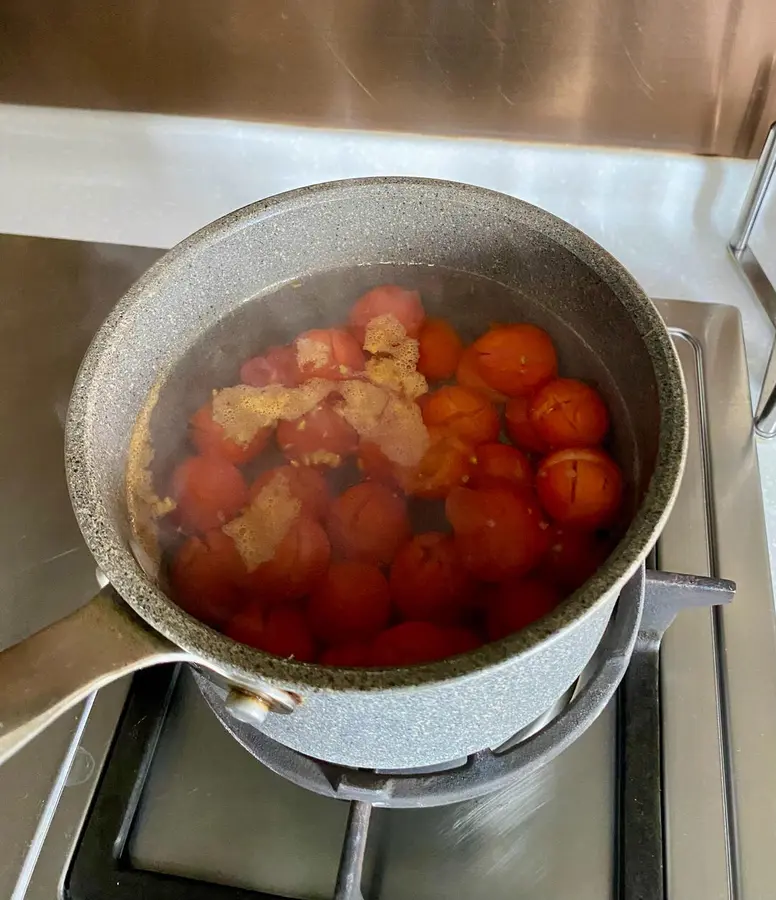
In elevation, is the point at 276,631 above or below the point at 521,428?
below

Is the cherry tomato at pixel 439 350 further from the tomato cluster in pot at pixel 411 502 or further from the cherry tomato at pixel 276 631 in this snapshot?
the cherry tomato at pixel 276 631

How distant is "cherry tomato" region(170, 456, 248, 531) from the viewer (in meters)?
0.54

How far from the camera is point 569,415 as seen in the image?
549 mm

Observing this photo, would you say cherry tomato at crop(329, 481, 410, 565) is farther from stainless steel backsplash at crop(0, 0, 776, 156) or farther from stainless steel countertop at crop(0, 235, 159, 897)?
stainless steel backsplash at crop(0, 0, 776, 156)

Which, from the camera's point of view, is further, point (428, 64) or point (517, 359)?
point (428, 64)

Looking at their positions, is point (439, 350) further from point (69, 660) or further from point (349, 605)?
point (69, 660)

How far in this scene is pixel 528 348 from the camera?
58 cm

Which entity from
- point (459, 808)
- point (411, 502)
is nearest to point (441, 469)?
point (411, 502)

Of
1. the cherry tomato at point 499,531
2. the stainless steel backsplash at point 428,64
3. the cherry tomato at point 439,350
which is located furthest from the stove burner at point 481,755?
the stainless steel backsplash at point 428,64

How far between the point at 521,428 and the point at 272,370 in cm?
19

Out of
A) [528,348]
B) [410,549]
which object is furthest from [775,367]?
[410,549]

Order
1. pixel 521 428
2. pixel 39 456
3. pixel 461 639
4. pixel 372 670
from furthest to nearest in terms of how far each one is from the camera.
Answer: pixel 39 456, pixel 521 428, pixel 461 639, pixel 372 670

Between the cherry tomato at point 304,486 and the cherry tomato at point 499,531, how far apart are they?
87mm

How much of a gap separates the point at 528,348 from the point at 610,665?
9.3 inches
